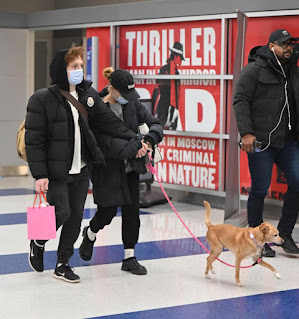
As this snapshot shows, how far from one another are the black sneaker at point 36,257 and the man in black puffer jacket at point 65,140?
0.21ft

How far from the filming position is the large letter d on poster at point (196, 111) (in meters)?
8.51

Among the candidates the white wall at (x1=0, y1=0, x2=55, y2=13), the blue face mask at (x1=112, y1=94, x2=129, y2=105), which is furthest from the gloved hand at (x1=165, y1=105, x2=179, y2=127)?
the white wall at (x1=0, y1=0, x2=55, y2=13)

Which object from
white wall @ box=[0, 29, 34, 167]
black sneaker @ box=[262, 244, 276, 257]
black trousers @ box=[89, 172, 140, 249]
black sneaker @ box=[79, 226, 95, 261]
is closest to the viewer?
black trousers @ box=[89, 172, 140, 249]

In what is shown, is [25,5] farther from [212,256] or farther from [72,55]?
[212,256]

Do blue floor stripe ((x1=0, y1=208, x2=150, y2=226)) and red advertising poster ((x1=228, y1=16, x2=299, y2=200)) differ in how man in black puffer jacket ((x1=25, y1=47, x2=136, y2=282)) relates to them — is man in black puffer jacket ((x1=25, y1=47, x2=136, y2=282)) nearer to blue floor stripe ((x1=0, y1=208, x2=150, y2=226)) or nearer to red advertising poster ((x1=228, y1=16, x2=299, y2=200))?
blue floor stripe ((x1=0, y1=208, x2=150, y2=226))

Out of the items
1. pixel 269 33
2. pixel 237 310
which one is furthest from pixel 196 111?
pixel 237 310

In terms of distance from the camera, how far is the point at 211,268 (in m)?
5.39

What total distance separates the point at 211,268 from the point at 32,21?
647cm

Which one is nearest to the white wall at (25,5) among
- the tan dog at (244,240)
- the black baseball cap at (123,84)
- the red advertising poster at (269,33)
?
the red advertising poster at (269,33)

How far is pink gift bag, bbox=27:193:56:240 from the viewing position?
4.92 metres

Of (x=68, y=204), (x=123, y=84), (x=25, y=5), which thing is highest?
(x=25, y=5)

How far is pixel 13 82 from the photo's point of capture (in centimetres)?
1108

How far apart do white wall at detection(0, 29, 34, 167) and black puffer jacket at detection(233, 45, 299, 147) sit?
5687 millimetres

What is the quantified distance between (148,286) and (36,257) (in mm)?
807
